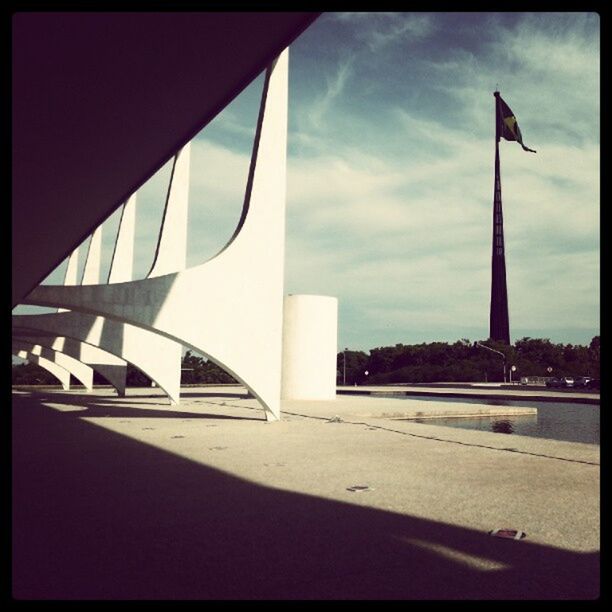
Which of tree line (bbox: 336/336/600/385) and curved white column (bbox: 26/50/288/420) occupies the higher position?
curved white column (bbox: 26/50/288/420)

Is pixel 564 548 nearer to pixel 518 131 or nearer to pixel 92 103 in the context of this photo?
pixel 92 103

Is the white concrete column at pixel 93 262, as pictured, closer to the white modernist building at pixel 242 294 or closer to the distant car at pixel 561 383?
the white modernist building at pixel 242 294

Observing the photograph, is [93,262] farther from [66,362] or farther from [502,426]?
[502,426]

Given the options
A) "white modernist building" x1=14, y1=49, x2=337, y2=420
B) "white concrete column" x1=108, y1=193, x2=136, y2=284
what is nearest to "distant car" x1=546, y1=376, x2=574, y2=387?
"white concrete column" x1=108, y1=193, x2=136, y2=284

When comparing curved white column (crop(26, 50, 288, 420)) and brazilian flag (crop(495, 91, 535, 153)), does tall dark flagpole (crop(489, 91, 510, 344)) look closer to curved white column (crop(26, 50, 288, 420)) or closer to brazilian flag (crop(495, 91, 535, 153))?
brazilian flag (crop(495, 91, 535, 153))

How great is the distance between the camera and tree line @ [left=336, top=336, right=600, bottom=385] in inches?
2643

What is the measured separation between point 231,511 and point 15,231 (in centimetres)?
601

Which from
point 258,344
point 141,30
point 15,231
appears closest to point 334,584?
point 141,30

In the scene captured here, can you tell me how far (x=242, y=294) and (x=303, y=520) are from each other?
9456 millimetres

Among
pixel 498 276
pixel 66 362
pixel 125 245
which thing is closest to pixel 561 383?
pixel 498 276

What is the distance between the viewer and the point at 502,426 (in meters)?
16.5

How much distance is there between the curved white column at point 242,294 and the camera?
1358 centimetres

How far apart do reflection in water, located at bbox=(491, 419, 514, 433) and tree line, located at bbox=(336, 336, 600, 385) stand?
147ft
